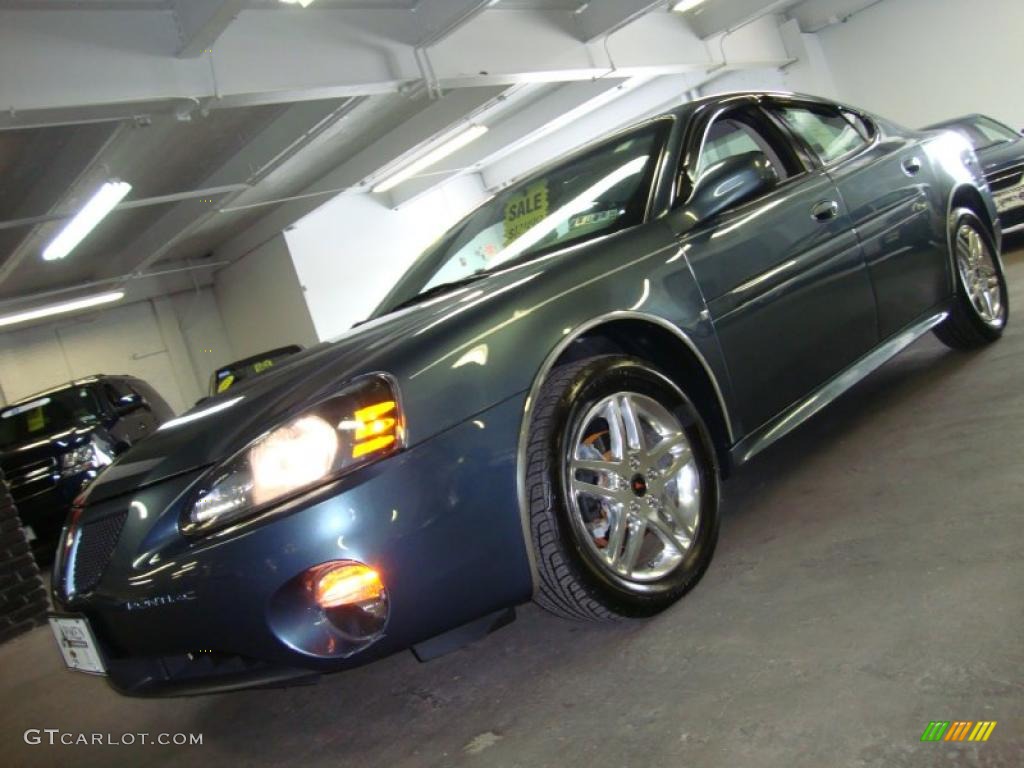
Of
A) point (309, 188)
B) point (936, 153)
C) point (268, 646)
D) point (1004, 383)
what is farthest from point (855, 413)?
point (309, 188)

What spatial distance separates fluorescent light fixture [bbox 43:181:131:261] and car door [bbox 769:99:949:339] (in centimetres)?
728

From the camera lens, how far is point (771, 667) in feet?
6.07

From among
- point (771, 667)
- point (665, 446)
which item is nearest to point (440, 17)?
point (665, 446)

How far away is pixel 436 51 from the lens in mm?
8820

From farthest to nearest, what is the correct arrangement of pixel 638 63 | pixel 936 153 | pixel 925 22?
pixel 925 22 → pixel 638 63 → pixel 936 153

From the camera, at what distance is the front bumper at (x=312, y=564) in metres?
1.82

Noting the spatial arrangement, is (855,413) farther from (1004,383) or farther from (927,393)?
(1004,383)

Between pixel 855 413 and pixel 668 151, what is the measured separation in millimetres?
1555

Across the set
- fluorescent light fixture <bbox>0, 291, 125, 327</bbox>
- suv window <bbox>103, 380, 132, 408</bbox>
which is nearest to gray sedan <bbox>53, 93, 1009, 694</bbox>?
suv window <bbox>103, 380, 132, 408</bbox>

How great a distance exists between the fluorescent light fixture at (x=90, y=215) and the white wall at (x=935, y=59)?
11.9 metres

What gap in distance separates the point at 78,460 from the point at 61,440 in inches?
9.5

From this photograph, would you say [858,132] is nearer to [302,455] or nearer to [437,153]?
A: [302,455]

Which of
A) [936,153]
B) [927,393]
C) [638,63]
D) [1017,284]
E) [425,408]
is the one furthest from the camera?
[638,63]

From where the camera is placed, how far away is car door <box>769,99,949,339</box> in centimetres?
327
